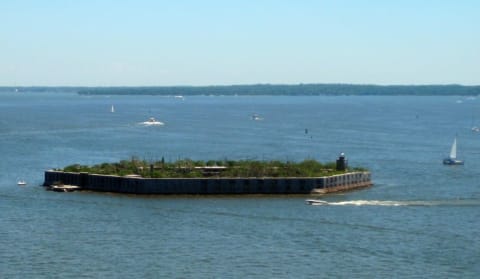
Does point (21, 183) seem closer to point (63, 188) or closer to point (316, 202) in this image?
point (63, 188)

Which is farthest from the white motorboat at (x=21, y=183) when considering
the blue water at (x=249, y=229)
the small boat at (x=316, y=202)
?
the small boat at (x=316, y=202)

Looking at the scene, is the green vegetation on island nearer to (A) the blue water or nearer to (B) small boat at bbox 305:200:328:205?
(A) the blue water

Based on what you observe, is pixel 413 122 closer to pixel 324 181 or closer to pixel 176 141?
pixel 176 141

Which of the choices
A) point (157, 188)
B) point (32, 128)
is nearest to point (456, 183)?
point (157, 188)

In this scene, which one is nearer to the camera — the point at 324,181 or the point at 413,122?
the point at 324,181

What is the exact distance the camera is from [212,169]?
75.4 metres

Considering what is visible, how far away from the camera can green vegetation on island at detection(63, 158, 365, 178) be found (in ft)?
241

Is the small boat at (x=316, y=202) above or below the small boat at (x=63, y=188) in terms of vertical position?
above

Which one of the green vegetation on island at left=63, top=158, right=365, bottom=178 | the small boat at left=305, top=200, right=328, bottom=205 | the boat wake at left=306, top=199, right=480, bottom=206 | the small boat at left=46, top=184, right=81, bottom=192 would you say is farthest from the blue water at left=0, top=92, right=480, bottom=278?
the green vegetation on island at left=63, top=158, right=365, bottom=178

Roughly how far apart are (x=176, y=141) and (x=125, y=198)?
2288 inches

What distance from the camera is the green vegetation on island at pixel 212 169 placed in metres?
73.3

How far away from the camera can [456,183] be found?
81625mm

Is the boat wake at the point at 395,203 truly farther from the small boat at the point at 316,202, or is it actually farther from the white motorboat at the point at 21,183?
the white motorboat at the point at 21,183

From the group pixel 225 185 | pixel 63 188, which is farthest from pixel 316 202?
pixel 63 188
